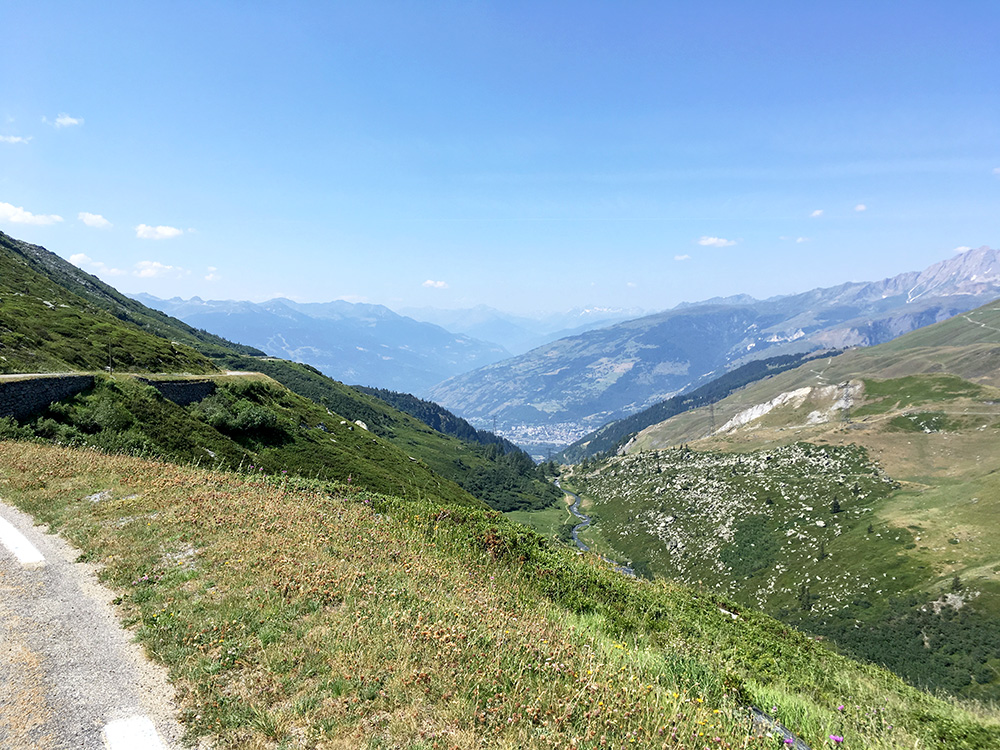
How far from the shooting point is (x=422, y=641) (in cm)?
940

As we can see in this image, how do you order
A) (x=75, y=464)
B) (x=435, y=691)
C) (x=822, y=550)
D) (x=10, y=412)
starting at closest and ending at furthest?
(x=435, y=691), (x=75, y=464), (x=10, y=412), (x=822, y=550)

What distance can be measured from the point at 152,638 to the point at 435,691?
5914 millimetres

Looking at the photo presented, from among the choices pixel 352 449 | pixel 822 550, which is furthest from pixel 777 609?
pixel 352 449

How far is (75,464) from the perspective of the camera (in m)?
21.1

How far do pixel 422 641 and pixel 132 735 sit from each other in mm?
4549

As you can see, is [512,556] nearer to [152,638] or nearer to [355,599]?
[355,599]

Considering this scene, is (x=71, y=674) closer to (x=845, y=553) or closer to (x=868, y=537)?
(x=845, y=553)

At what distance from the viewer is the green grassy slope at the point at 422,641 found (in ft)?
25.0

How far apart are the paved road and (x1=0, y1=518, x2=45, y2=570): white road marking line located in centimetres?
28

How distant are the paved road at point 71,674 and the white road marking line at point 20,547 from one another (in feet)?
0.91

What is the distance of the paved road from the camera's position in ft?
23.3

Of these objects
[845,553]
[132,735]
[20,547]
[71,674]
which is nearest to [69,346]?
[20,547]

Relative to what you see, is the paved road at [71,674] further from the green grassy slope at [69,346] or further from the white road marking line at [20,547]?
the green grassy slope at [69,346]

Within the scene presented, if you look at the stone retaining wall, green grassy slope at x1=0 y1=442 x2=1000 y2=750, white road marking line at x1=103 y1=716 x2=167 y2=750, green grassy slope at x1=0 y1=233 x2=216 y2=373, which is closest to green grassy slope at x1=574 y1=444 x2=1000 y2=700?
green grassy slope at x1=0 y1=442 x2=1000 y2=750
